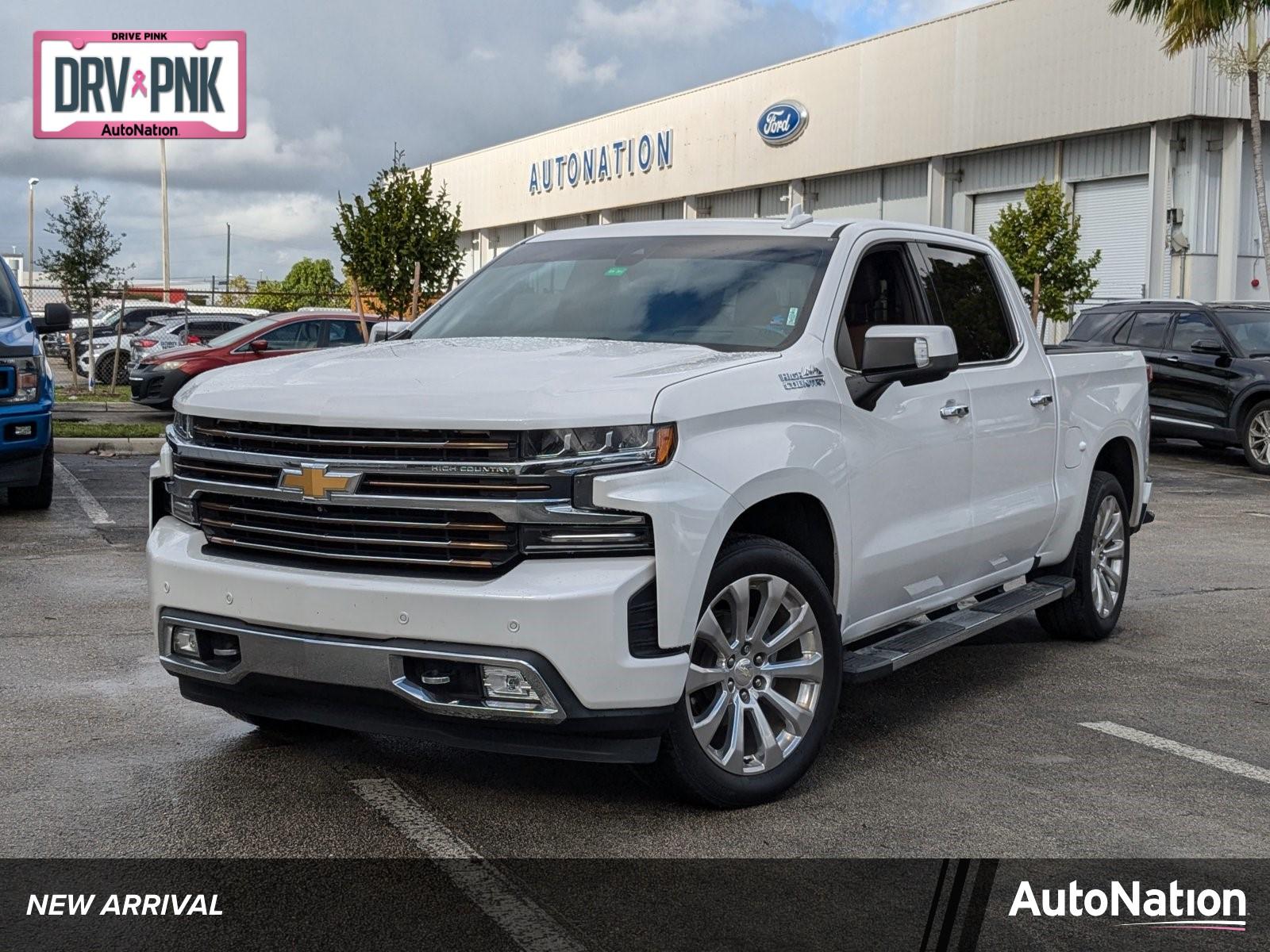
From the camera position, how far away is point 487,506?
426 centimetres

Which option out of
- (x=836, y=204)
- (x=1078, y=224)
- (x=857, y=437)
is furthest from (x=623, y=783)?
(x=836, y=204)

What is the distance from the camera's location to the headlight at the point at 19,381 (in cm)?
1125

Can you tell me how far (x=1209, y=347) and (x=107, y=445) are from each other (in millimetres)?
13170

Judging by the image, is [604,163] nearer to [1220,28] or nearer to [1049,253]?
[1049,253]

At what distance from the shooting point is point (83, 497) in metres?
13.0

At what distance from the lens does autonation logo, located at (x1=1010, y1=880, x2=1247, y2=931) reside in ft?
12.7

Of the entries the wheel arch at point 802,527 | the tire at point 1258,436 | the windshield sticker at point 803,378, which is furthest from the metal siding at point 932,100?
the wheel arch at point 802,527

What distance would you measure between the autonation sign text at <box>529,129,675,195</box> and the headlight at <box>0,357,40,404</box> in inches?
1545

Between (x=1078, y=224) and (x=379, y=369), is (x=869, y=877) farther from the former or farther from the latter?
(x=1078, y=224)

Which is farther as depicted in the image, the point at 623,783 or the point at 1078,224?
the point at 1078,224

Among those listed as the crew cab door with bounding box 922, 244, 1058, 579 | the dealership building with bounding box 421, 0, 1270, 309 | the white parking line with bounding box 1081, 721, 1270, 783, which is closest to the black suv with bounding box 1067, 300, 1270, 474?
the dealership building with bounding box 421, 0, 1270, 309

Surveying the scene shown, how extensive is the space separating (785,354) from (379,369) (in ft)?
4.46

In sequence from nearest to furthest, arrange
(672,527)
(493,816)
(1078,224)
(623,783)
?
(672,527), (493,816), (623,783), (1078,224)

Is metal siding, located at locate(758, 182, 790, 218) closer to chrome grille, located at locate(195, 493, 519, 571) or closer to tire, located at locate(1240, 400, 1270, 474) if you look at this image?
tire, located at locate(1240, 400, 1270, 474)
